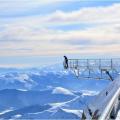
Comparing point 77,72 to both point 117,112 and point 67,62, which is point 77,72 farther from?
point 117,112

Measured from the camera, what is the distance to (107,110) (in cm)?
1847

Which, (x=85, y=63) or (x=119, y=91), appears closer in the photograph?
(x=119, y=91)

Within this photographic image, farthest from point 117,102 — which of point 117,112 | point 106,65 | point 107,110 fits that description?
point 106,65

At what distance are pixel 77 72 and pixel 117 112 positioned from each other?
43.4 metres

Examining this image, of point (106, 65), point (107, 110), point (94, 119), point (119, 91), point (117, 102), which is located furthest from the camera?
point (106, 65)

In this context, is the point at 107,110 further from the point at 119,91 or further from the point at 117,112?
the point at 119,91

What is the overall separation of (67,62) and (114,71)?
736 centimetres

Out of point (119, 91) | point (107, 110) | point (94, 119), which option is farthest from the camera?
point (119, 91)

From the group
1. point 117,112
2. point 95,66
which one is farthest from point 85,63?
point 117,112

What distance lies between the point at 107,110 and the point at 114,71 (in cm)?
4312

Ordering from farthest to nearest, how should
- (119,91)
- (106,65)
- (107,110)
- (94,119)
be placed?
(106,65)
(119,91)
(94,119)
(107,110)

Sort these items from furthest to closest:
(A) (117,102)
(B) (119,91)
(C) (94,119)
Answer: (B) (119,91) < (A) (117,102) < (C) (94,119)

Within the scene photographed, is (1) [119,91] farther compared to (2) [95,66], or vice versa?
(2) [95,66]

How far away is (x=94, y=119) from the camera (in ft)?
64.8
